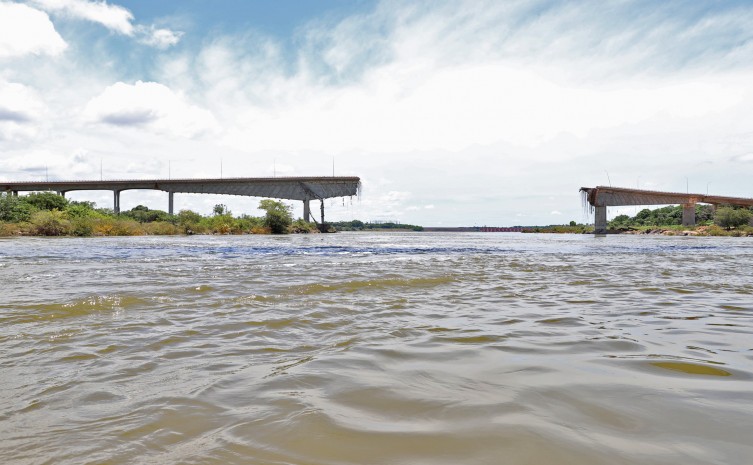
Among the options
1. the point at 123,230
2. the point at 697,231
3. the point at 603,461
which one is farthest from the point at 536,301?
the point at 697,231

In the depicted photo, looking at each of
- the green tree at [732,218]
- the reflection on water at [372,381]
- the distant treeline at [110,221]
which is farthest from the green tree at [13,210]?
the green tree at [732,218]

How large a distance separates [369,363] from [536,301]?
12.1 feet

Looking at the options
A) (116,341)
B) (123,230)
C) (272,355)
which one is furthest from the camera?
(123,230)

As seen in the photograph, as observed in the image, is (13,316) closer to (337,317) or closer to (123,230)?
(337,317)

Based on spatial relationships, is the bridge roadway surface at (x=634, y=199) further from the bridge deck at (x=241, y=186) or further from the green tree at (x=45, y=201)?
the green tree at (x=45, y=201)

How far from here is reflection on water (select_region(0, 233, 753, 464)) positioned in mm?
1855

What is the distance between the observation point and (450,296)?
21.6 ft

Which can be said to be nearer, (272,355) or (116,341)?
(272,355)

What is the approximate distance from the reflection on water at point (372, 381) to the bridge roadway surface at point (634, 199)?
237 ft

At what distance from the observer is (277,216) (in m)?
66.4

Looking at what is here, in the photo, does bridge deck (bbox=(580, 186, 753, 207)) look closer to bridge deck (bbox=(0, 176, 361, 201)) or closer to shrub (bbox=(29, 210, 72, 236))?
bridge deck (bbox=(0, 176, 361, 201))

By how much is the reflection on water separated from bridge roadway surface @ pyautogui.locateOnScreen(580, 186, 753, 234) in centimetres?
7226

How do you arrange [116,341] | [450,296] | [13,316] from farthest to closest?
[450,296] < [13,316] < [116,341]

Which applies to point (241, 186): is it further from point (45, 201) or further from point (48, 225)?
point (48, 225)
